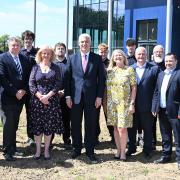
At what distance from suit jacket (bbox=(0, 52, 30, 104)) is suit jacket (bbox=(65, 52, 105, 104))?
31.2 inches

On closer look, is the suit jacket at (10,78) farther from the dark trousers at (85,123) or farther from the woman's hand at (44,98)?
the dark trousers at (85,123)

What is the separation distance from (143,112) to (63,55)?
1.91m

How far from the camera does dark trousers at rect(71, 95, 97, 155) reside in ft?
24.2

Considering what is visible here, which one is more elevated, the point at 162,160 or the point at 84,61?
the point at 84,61

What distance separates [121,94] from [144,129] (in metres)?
0.88

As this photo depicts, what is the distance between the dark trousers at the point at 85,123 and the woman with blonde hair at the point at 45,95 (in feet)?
0.87

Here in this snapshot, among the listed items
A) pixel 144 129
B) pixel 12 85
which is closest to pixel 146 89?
pixel 144 129

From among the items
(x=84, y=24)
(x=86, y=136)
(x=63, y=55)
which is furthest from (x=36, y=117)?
(x=84, y=24)

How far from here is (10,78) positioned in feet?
23.7

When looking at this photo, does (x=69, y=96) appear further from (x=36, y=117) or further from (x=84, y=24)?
(x=84, y=24)

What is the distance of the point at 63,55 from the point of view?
8.18 meters

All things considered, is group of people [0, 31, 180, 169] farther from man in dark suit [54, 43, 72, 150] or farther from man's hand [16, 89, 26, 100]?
man in dark suit [54, 43, 72, 150]

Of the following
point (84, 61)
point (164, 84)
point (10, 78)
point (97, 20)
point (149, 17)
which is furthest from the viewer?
point (97, 20)

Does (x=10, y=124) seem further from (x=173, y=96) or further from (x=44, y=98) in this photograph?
(x=173, y=96)
